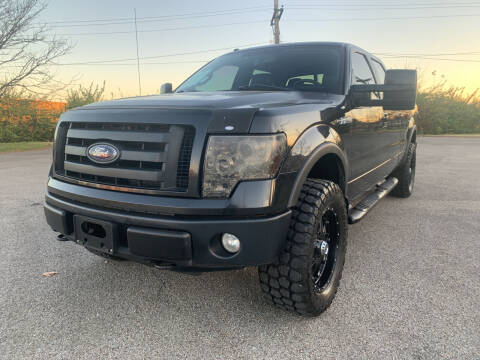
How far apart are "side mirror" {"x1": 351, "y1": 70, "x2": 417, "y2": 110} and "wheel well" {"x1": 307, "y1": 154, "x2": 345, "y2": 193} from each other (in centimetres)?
61

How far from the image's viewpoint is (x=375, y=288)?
8.21ft

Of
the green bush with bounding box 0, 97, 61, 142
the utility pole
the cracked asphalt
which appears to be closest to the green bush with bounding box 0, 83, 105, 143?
the green bush with bounding box 0, 97, 61, 142

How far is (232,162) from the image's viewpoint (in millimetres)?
1721

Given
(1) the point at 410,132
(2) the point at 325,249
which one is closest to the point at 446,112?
(1) the point at 410,132

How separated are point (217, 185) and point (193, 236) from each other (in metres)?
0.28

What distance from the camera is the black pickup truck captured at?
68.1 inches

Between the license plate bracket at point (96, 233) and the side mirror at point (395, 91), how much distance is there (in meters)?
2.05

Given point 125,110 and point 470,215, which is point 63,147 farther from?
point 470,215

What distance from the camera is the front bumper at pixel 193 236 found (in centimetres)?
172

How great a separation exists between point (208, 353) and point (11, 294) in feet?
5.20

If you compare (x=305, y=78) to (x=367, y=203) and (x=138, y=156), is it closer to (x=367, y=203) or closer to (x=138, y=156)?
(x=367, y=203)

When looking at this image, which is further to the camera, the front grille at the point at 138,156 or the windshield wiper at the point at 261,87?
the windshield wiper at the point at 261,87

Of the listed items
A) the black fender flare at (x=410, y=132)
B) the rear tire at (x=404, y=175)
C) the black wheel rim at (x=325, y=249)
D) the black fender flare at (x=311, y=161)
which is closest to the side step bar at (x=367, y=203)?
the black wheel rim at (x=325, y=249)

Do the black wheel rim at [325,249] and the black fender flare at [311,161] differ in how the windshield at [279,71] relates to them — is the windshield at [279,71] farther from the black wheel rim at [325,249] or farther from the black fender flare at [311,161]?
the black wheel rim at [325,249]
